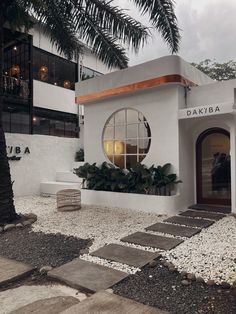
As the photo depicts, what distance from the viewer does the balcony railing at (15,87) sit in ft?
49.6

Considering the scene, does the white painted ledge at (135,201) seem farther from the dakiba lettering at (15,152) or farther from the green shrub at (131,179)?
the dakiba lettering at (15,152)

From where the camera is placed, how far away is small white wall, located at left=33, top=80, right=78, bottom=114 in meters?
16.3

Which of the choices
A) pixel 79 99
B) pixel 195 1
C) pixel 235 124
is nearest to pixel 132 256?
pixel 235 124

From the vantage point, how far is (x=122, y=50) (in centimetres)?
1000

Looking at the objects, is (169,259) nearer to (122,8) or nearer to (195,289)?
(195,289)

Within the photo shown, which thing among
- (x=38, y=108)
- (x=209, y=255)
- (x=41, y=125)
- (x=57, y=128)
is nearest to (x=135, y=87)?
(x=209, y=255)

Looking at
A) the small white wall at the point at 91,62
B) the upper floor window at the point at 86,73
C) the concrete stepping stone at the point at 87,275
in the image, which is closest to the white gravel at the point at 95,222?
the concrete stepping stone at the point at 87,275

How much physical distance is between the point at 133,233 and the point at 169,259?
5.33 ft

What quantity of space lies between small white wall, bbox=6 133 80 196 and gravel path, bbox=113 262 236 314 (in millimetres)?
9137

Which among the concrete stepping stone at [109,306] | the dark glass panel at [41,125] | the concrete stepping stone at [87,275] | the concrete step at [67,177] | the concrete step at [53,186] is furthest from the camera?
the dark glass panel at [41,125]

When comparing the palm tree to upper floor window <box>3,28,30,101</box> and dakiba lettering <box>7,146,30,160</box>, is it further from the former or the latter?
upper floor window <box>3,28,30,101</box>

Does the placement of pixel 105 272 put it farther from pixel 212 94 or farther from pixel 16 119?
pixel 16 119

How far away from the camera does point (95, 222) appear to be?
7.29 metres

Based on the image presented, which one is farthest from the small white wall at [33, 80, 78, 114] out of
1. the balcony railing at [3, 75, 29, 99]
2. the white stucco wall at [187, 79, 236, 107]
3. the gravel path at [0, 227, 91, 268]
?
the gravel path at [0, 227, 91, 268]
